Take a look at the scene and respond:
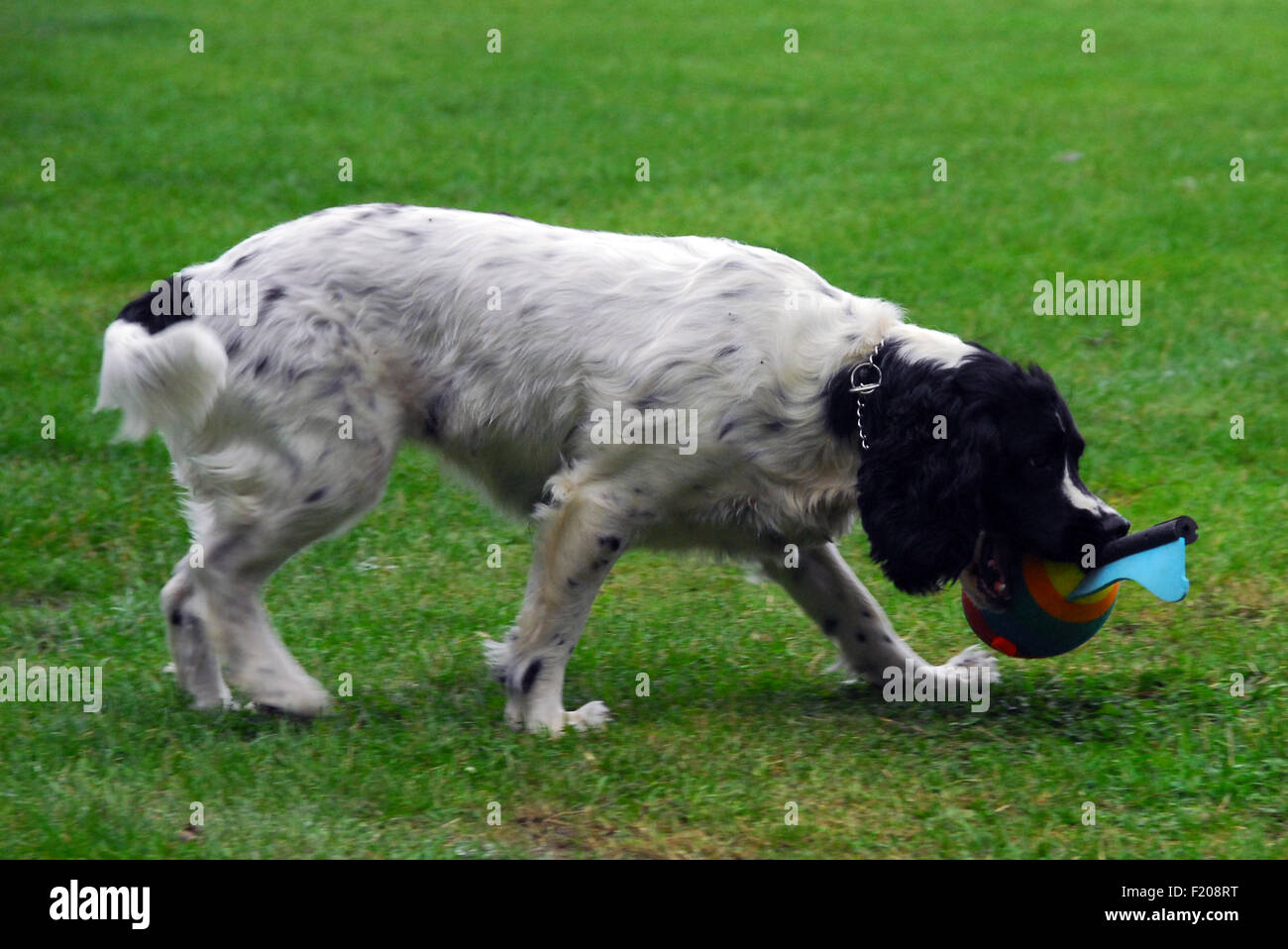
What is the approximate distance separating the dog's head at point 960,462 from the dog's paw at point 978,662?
639mm

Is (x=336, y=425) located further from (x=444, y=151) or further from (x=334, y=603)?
(x=444, y=151)

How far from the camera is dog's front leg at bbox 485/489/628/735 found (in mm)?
5270

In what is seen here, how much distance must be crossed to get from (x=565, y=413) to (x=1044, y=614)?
1.60 m

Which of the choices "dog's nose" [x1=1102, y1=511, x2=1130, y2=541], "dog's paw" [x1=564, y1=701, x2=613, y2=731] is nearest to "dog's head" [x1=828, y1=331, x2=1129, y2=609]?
"dog's nose" [x1=1102, y1=511, x2=1130, y2=541]

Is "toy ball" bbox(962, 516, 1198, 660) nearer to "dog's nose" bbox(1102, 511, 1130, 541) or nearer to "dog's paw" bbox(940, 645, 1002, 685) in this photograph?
"dog's nose" bbox(1102, 511, 1130, 541)

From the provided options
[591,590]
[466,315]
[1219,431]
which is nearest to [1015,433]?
[591,590]

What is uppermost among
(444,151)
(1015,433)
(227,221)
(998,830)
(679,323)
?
(444,151)

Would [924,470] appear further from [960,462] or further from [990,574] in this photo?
[990,574]

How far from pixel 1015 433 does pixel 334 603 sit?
9.55ft

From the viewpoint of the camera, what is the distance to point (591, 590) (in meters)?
5.36

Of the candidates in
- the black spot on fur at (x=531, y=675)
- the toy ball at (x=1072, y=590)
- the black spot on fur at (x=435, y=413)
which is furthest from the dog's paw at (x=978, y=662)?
the black spot on fur at (x=435, y=413)

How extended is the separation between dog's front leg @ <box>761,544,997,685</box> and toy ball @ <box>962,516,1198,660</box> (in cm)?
36

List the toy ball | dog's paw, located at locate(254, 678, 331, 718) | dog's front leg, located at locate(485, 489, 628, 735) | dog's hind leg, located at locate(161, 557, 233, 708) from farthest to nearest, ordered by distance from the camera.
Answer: dog's hind leg, located at locate(161, 557, 233, 708)
dog's paw, located at locate(254, 678, 331, 718)
dog's front leg, located at locate(485, 489, 628, 735)
the toy ball

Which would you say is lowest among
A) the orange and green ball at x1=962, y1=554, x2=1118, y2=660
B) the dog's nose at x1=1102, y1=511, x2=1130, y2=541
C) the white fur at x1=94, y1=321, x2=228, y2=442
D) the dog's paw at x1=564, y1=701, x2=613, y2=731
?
the dog's paw at x1=564, y1=701, x2=613, y2=731
